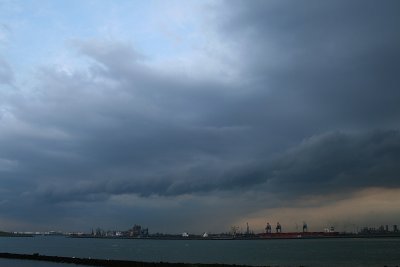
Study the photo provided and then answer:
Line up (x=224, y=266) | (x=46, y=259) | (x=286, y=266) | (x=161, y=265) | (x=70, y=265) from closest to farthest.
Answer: (x=224, y=266)
(x=161, y=265)
(x=286, y=266)
(x=70, y=265)
(x=46, y=259)

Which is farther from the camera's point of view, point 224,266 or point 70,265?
point 70,265

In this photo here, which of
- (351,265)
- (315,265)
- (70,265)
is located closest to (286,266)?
(315,265)

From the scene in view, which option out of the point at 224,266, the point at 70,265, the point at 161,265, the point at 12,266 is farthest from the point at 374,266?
the point at 12,266

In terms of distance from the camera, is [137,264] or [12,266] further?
[12,266]

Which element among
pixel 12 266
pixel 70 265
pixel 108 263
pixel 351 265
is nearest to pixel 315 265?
pixel 351 265

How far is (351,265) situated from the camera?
226 feet

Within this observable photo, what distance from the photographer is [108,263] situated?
68000mm

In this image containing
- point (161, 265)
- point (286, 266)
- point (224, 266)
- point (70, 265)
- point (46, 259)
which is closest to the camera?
point (224, 266)

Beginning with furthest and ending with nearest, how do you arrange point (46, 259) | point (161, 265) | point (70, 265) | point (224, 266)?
point (46, 259) < point (70, 265) < point (161, 265) < point (224, 266)

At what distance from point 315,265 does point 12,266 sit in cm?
4659

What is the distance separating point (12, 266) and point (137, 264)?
2065cm

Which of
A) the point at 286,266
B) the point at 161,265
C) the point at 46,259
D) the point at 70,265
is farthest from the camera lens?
the point at 46,259

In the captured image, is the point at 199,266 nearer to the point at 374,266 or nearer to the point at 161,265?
the point at 161,265

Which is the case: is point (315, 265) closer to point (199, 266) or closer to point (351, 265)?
point (351, 265)
